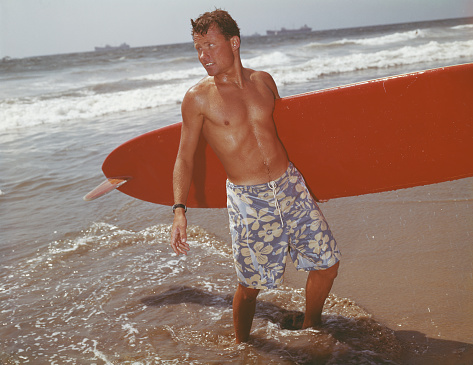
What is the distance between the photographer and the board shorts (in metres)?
2.09

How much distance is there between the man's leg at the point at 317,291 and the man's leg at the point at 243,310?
0.28 metres

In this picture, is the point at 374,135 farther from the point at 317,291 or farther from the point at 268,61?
the point at 268,61

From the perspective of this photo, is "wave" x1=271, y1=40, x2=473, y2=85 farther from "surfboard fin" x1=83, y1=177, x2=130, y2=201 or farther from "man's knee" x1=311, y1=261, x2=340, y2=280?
"man's knee" x1=311, y1=261, x2=340, y2=280

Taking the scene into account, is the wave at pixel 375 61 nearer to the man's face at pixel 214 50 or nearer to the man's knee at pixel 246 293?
the man's face at pixel 214 50

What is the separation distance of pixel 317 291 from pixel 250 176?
68 centimetres

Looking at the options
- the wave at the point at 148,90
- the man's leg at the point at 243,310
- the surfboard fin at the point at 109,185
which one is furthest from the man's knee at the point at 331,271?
the wave at the point at 148,90

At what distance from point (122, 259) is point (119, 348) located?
3.57 ft

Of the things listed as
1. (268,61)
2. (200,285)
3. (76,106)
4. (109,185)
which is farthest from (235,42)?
(268,61)

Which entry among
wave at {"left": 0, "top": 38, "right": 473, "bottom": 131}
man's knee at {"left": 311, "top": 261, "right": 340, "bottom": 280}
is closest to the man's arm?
man's knee at {"left": 311, "top": 261, "right": 340, "bottom": 280}

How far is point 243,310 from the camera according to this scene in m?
2.27

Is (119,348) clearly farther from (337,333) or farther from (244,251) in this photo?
(337,333)

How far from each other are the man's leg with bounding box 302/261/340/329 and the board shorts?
0.07 m

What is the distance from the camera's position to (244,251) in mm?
2117

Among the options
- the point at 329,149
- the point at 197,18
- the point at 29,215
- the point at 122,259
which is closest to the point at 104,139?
the point at 29,215
